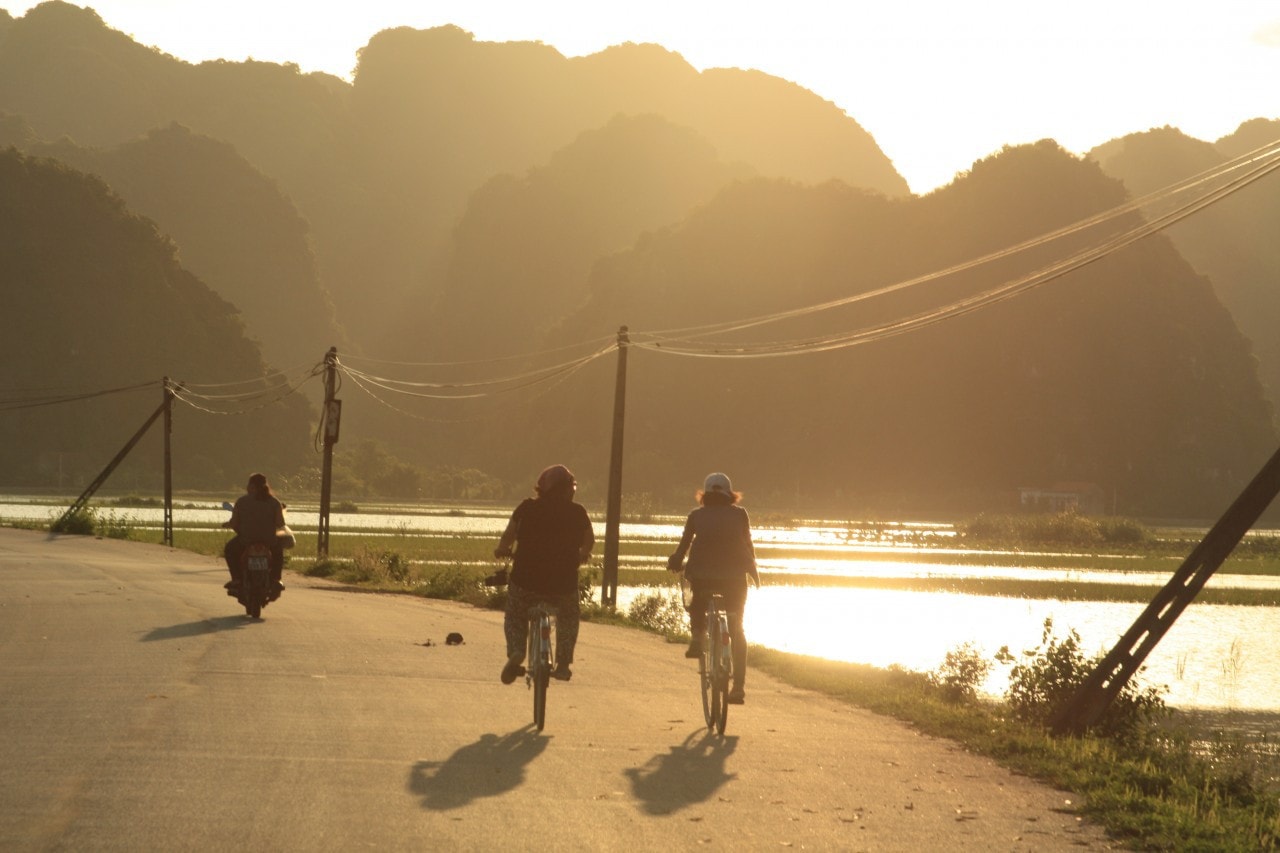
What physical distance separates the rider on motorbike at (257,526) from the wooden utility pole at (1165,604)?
10184 millimetres

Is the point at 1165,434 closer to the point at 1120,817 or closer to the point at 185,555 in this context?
the point at 185,555

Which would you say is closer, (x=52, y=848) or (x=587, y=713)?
(x=52, y=848)

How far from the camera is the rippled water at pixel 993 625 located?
848 inches

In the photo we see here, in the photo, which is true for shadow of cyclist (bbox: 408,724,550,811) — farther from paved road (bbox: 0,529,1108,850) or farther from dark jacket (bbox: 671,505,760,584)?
dark jacket (bbox: 671,505,760,584)

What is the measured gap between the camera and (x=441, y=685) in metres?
13.1

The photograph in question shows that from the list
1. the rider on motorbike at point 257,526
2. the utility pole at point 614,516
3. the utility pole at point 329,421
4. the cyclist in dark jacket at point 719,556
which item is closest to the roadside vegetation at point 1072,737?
the utility pole at point 614,516

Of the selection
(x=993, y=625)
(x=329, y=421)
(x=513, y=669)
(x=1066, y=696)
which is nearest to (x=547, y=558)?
(x=513, y=669)

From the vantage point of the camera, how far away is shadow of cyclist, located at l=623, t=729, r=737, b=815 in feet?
27.4

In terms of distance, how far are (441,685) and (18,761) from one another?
4.94 meters

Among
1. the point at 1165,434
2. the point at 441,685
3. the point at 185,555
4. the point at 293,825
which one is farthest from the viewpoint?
the point at 1165,434

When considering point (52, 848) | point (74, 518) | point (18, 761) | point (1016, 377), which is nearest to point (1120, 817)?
point (52, 848)

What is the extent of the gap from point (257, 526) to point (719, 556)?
29.3 feet

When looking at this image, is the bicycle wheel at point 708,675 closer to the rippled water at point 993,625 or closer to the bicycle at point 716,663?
the bicycle at point 716,663

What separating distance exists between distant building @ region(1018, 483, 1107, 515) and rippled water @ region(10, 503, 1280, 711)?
205 feet
